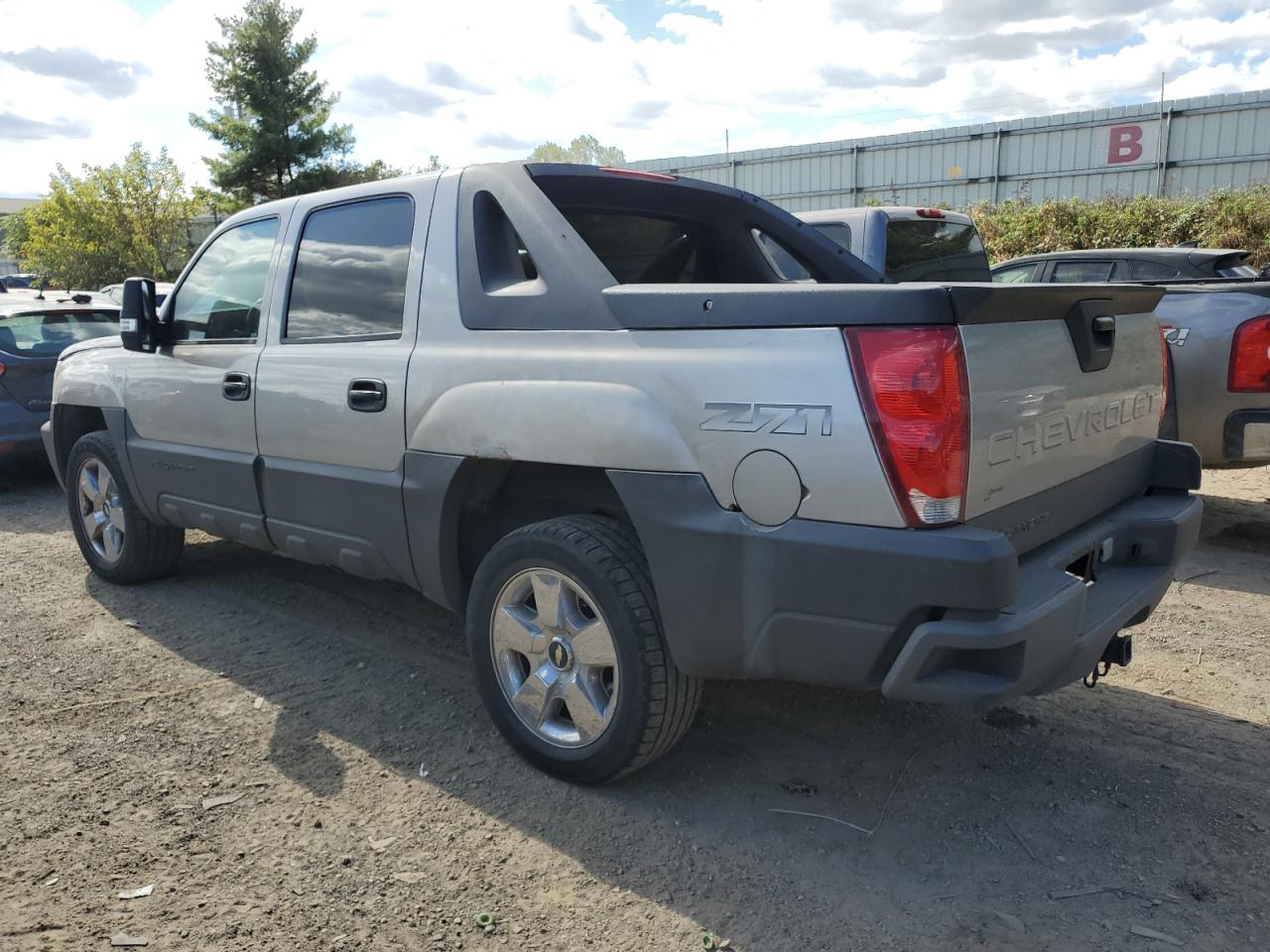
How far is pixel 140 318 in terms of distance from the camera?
15.2 feet

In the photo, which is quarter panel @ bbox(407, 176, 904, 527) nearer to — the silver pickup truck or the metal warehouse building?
the silver pickup truck

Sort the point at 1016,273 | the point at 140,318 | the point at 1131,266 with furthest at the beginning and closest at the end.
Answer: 1. the point at 1016,273
2. the point at 1131,266
3. the point at 140,318

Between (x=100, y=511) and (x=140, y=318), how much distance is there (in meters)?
1.35

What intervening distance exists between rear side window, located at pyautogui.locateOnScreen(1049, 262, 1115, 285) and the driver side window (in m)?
6.81

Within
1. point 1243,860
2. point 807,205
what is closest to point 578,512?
point 1243,860

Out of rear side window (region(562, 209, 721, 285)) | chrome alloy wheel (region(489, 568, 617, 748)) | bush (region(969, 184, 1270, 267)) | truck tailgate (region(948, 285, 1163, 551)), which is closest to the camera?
truck tailgate (region(948, 285, 1163, 551))

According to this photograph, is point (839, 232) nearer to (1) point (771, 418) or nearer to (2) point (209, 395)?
(2) point (209, 395)

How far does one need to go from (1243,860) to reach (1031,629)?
1031mm

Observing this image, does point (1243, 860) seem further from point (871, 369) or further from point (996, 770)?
point (871, 369)

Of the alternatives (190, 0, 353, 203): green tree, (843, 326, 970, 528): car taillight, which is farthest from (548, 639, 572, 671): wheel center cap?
(190, 0, 353, 203): green tree

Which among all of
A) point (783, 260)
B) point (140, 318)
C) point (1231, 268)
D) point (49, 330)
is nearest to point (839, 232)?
point (783, 260)

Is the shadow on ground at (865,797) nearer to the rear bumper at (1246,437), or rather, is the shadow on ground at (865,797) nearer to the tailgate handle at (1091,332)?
the tailgate handle at (1091,332)

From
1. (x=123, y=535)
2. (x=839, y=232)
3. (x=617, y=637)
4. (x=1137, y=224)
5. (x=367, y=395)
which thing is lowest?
(x=123, y=535)

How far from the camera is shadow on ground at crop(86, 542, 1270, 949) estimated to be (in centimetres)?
257
